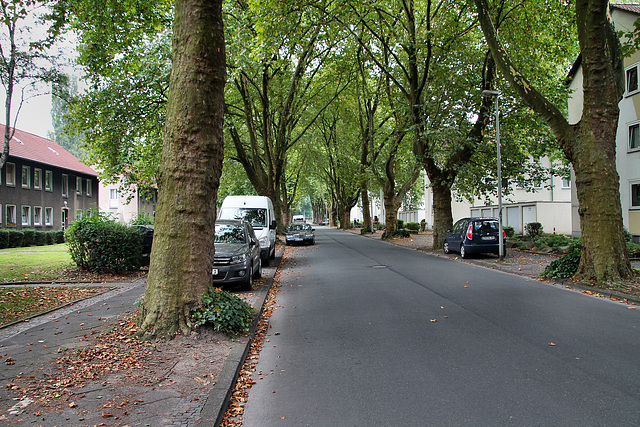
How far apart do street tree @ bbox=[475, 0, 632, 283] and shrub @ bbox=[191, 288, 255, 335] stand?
8.40 meters

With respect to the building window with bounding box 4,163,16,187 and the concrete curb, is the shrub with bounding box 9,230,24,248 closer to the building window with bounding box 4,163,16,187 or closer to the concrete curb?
the building window with bounding box 4,163,16,187

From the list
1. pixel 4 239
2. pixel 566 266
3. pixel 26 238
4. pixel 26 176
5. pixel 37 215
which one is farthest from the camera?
pixel 37 215

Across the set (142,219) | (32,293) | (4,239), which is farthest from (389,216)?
(32,293)

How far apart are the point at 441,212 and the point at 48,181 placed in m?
32.0

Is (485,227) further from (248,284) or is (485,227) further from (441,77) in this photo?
(248,284)

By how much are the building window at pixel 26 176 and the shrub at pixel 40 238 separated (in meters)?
5.50

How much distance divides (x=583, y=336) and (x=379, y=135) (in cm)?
3143

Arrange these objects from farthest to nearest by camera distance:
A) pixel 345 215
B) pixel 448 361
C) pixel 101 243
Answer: pixel 345 215, pixel 101 243, pixel 448 361

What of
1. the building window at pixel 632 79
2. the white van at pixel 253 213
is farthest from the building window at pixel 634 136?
the white van at pixel 253 213

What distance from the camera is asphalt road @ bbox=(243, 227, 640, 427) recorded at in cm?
392

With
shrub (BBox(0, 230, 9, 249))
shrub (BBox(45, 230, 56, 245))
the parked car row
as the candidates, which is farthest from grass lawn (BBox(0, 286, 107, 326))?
shrub (BBox(45, 230, 56, 245))

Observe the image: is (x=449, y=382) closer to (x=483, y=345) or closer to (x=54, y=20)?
(x=483, y=345)

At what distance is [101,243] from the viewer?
13250mm

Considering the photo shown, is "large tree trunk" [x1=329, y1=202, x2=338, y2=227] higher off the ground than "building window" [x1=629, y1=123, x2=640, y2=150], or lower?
lower
